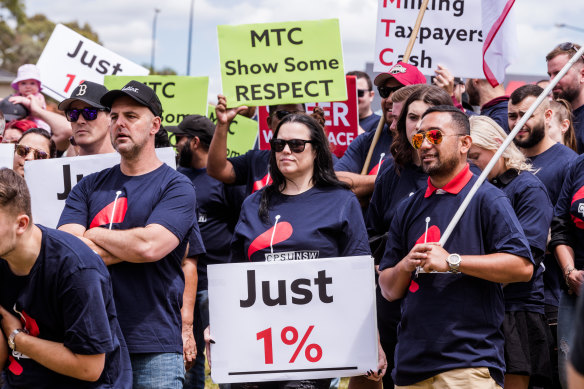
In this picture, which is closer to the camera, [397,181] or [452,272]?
[452,272]

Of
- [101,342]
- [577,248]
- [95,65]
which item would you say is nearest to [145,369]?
[101,342]

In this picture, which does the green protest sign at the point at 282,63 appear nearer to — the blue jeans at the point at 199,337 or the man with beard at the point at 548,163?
the man with beard at the point at 548,163

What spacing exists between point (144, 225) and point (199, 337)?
8.37ft

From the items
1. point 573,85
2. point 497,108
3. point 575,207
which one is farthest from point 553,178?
point 497,108

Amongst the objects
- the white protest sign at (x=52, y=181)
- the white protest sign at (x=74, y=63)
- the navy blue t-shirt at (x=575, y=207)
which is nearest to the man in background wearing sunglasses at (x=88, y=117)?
the white protest sign at (x=52, y=181)

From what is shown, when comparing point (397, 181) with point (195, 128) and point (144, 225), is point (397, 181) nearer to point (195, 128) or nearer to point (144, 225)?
point (144, 225)

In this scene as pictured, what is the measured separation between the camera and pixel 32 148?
243 inches

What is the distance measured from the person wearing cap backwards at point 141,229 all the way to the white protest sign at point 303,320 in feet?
1.06

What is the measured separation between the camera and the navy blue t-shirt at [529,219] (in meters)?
4.84

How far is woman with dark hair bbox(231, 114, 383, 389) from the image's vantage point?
4.64m

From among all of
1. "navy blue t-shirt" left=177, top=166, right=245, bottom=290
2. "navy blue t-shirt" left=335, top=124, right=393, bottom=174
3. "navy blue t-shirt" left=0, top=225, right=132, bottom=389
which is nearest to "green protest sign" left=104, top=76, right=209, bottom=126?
"navy blue t-shirt" left=177, top=166, right=245, bottom=290

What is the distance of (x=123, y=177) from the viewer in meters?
4.71

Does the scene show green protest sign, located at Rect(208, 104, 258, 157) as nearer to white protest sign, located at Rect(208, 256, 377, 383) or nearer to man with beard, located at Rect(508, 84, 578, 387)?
man with beard, located at Rect(508, 84, 578, 387)

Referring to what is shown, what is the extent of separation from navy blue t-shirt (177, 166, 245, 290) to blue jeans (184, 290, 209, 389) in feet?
1.19
